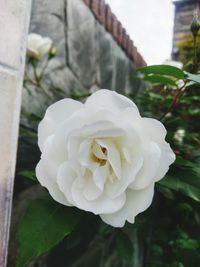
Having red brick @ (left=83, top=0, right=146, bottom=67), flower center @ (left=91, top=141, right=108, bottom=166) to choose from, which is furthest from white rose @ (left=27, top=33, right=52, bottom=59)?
flower center @ (left=91, top=141, right=108, bottom=166)

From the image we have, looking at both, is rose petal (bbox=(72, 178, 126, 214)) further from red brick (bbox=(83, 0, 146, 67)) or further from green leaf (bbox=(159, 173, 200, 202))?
red brick (bbox=(83, 0, 146, 67))

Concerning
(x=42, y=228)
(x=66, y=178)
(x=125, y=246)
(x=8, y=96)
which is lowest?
(x=125, y=246)

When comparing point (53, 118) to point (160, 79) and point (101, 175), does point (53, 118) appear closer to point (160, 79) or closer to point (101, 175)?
point (101, 175)

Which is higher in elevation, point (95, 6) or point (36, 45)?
point (95, 6)

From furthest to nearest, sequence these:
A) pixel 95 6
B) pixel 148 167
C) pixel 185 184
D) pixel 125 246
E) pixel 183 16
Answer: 1. pixel 183 16
2. pixel 95 6
3. pixel 125 246
4. pixel 185 184
5. pixel 148 167

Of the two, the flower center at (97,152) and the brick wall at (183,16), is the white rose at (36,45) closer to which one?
the flower center at (97,152)

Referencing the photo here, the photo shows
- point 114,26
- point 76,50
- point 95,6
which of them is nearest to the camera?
point 76,50

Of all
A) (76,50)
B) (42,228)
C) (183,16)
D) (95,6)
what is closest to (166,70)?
(42,228)

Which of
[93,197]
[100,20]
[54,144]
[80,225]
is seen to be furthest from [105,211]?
[100,20]
